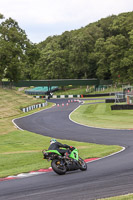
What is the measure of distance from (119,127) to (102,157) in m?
17.5

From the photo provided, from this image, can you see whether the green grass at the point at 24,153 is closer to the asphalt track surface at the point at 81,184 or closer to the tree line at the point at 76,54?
the asphalt track surface at the point at 81,184

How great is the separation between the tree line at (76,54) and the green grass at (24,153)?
5341 centimetres

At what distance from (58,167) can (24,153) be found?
7.56 meters

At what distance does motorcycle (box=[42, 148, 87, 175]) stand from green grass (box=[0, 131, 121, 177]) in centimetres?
183

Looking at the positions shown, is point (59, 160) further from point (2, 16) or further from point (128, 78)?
point (128, 78)

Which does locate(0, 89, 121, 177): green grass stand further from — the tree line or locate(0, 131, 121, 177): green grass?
the tree line

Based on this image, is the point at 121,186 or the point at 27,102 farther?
the point at 27,102

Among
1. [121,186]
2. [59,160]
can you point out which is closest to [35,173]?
[59,160]

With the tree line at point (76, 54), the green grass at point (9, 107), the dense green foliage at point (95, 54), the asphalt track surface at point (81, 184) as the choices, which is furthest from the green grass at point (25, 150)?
the dense green foliage at point (95, 54)

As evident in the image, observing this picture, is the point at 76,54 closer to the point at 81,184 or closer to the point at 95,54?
the point at 95,54

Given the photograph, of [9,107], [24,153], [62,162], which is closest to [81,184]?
[62,162]

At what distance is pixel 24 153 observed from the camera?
20.8 meters

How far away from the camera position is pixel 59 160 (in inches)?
542

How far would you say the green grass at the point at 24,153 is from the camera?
16.0 meters
